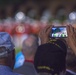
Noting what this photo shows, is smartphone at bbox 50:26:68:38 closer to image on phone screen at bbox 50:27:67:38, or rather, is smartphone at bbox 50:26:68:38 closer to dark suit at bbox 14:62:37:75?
image on phone screen at bbox 50:27:67:38

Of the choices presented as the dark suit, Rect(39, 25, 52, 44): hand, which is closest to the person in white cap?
Rect(39, 25, 52, 44): hand

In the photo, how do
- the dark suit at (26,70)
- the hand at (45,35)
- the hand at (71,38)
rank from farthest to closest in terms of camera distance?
the dark suit at (26,70), the hand at (45,35), the hand at (71,38)

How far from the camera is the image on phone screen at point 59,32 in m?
4.54

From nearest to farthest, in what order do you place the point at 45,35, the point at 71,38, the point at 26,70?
the point at 71,38 < the point at 45,35 < the point at 26,70

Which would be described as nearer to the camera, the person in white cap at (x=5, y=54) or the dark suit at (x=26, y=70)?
the person in white cap at (x=5, y=54)

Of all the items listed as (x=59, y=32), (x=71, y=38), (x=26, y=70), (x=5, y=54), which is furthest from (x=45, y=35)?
(x=26, y=70)

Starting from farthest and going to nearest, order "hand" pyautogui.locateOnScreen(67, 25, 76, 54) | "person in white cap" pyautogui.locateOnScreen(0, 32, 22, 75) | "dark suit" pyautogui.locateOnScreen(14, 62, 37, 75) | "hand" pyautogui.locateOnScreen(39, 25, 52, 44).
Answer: "dark suit" pyautogui.locateOnScreen(14, 62, 37, 75) → "hand" pyautogui.locateOnScreen(39, 25, 52, 44) → "hand" pyautogui.locateOnScreen(67, 25, 76, 54) → "person in white cap" pyautogui.locateOnScreen(0, 32, 22, 75)

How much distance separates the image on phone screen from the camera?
4541 mm

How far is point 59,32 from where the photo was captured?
15.1 ft

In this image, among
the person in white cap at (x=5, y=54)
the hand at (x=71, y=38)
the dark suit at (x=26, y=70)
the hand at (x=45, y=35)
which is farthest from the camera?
the dark suit at (x=26, y=70)

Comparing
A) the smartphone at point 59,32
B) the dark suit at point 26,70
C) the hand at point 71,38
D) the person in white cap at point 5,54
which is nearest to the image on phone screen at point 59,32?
the smartphone at point 59,32

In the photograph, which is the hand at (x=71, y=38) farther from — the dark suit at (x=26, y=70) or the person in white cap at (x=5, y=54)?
the dark suit at (x=26, y=70)

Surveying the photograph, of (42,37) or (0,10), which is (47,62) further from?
(0,10)

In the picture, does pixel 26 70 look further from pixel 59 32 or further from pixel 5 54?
pixel 5 54
